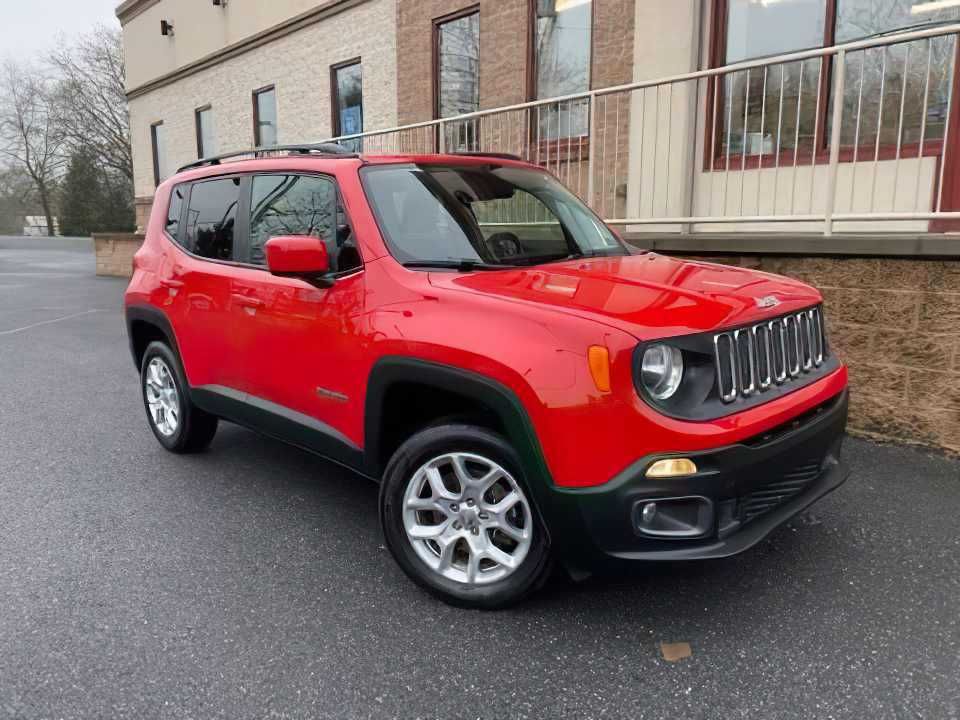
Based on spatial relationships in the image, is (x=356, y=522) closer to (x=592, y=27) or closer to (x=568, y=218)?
(x=568, y=218)

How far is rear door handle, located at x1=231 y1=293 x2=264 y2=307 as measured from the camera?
12.4ft

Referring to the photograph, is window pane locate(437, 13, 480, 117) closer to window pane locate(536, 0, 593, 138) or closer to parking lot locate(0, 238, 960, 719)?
window pane locate(536, 0, 593, 138)

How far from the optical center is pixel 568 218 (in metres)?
4.06

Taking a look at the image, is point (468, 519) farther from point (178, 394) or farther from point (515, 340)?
point (178, 394)

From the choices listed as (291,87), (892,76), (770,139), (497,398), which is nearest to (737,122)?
(770,139)

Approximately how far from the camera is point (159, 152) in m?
20.6

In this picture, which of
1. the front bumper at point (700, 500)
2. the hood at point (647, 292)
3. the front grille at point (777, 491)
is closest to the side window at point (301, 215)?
the hood at point (647, 292)

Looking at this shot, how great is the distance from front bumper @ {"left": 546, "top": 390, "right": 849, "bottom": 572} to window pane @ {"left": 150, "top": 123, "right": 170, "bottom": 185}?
67.1 ft

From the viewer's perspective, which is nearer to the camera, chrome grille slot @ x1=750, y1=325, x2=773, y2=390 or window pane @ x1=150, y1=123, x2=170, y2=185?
chrome grille slot @ x1=750, y1=325, x2=773, y2=390

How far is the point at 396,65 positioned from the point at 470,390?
1009 cm

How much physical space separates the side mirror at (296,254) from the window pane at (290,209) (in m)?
0.20

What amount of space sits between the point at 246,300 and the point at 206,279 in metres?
0.50

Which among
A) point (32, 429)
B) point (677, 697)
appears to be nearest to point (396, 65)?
point (32, 429)

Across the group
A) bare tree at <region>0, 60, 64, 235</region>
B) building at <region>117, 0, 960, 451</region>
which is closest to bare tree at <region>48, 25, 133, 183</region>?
bare tree at <region>0, 60, 64, 235</region>
